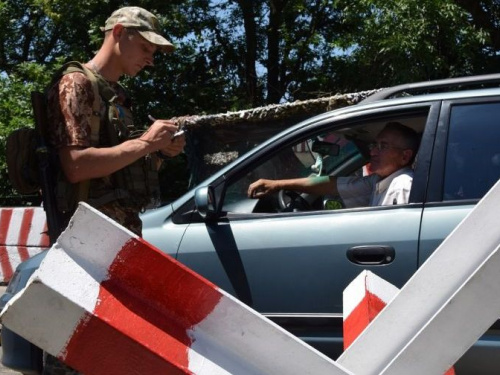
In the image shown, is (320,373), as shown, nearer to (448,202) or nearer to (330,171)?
(448,202)

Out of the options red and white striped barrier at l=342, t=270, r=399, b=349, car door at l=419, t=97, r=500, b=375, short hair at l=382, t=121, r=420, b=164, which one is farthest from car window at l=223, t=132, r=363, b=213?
red and white striped barrier at l=342, t=270, r=399, b=349

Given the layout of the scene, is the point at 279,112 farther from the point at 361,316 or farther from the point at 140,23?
the point at 361,316

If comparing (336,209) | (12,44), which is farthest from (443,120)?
(12,44)

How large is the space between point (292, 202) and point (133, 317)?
2.93 m

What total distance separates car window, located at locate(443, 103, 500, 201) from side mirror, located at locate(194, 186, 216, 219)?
1.10 meters

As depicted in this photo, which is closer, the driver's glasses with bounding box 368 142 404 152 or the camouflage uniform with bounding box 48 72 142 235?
the camouflage uniform with bounding box 48 72 142 235

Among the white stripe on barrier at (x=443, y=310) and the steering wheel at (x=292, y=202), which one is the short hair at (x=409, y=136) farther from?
the white stripe on barrier at (x=443, y=310)

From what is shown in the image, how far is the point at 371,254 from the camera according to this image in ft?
12.1

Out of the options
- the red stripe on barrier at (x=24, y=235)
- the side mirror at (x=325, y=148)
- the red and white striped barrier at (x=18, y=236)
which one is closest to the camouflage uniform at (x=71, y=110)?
the side mirror at (x=325, y=148)

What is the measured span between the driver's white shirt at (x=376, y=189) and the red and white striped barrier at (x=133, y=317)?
99.7 inches

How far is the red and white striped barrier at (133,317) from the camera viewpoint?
1.38 meters

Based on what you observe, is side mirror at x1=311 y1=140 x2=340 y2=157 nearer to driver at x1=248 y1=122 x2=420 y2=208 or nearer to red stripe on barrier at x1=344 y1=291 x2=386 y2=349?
driver at x1=248 y1=122 x2=420 y2=208

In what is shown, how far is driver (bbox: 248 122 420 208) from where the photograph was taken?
4.00 metres

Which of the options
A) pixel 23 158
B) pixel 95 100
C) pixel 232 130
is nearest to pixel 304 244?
pixel 95 100
